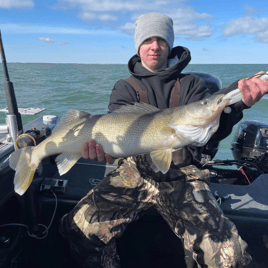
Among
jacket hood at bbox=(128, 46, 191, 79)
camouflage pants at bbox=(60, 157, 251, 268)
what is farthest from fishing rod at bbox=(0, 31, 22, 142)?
jacket hood at bbox=(128, 46, 191, 79)

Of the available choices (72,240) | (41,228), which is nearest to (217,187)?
(72,240)

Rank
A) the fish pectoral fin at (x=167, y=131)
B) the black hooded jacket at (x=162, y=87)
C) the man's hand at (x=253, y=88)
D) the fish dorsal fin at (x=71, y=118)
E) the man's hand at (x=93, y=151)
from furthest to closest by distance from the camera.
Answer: the black hooded jacket at (x=162, y=87), the fish dorsal fin at (x=71, y=118), the man's hand at (x=93, y=151), the fish pectoral fin at (x=167, y=131), the man's hand at (x=253, y=88)

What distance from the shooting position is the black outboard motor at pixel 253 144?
3822 mm

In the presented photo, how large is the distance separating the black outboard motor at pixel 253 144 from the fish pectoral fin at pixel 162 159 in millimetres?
2289

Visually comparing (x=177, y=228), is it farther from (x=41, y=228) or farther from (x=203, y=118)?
(x=41, y=228)

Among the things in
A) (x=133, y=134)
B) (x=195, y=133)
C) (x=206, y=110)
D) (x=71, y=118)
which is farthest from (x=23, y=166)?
(x=206, y=110)

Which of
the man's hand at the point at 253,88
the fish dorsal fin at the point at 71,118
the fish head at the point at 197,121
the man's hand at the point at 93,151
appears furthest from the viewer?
the fish dorsal fin at the point at 71,118

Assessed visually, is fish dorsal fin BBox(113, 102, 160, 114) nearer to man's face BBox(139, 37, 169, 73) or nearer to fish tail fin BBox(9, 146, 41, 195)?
man's face BBox(139, 37, 169, 73)

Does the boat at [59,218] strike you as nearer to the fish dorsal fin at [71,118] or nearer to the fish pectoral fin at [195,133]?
the fish dorsal fin at [71,118]

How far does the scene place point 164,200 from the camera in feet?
8.11

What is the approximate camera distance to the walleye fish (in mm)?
2232

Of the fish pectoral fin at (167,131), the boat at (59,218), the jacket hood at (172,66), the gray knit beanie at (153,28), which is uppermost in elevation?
the gray knit beanie at (153,28)

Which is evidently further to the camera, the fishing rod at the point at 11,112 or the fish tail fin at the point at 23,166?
the fishing rod at the point at 11,112

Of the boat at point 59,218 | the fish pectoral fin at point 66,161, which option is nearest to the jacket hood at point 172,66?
the fish pectoral fin at point 66,161
